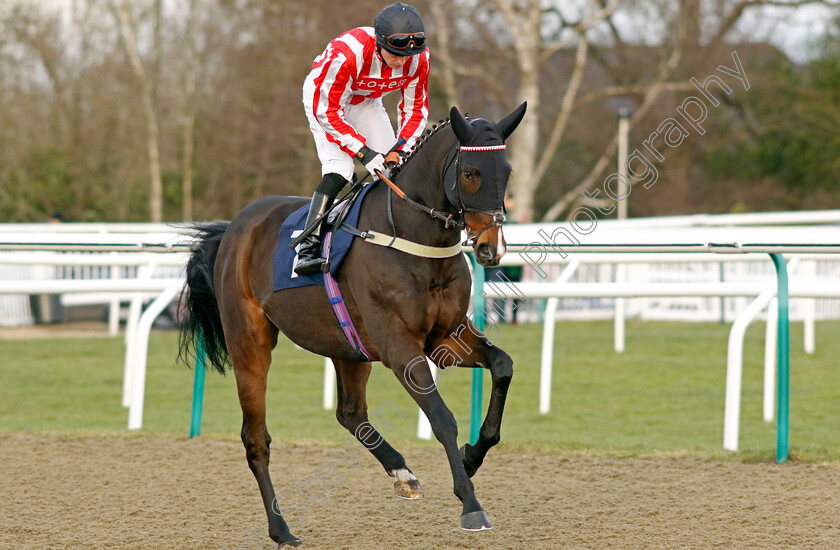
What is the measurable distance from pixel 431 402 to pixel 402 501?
3.43ft

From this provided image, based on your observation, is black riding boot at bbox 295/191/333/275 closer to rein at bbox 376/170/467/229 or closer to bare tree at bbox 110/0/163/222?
rein at bbox 376/170/467/229

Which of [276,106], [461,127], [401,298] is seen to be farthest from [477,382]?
[276,106]

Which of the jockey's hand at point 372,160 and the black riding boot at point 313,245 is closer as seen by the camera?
the jockey's hand at point 372,160

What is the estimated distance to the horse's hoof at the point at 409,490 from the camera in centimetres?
437

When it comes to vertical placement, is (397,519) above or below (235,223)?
below

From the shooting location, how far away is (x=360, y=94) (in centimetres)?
451

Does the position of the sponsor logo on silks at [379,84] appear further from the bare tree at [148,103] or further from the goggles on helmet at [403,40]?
Result: the bare tree at [148,103]

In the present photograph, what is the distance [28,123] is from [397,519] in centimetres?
2015

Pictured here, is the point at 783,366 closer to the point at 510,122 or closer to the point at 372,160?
the point at 510,122

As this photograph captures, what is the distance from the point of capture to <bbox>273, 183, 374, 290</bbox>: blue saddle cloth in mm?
4215

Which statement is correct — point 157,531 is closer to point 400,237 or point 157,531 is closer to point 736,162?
point 400,237

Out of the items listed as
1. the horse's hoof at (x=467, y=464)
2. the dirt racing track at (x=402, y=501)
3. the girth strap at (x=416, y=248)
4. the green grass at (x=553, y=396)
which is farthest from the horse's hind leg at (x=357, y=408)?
the green grass at (x=553, y=396)

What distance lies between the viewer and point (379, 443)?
4.58 meters

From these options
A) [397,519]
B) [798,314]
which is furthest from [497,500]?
[798,314]
